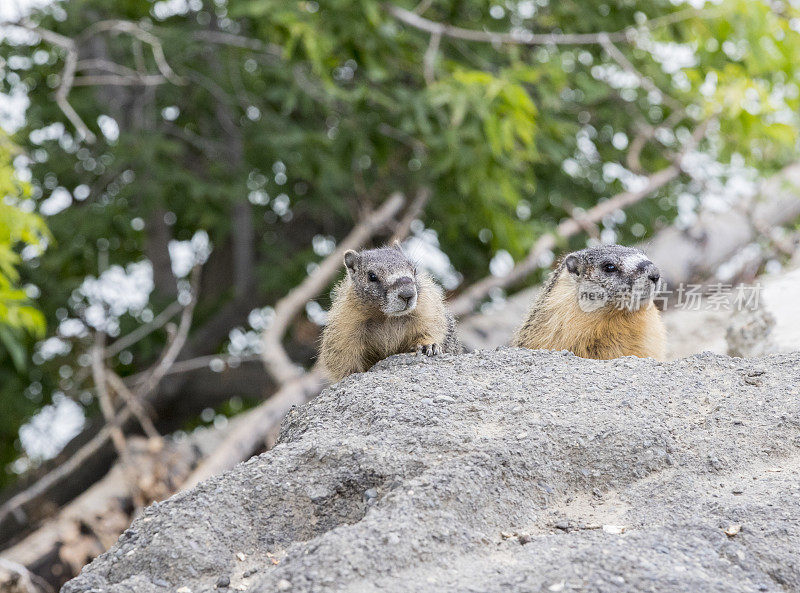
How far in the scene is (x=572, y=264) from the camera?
6.01 meters

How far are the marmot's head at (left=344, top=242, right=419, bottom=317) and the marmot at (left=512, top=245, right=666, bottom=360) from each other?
3.36 ft

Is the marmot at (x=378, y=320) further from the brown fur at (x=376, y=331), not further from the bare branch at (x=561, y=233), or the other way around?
the bare branch at (x=561, y=233)

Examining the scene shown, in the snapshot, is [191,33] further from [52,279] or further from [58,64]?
[52,279]

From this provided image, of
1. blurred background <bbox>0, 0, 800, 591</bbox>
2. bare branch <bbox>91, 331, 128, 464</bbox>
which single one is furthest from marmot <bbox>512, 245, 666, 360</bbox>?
bare branch <bbox>91, 331, 128, 464</bbox>

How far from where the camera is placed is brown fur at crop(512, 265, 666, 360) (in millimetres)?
5863

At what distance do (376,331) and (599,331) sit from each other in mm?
1436

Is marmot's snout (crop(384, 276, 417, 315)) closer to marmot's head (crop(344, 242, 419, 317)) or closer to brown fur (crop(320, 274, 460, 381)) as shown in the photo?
marmot's head (crop(344, 242, 419, 317))

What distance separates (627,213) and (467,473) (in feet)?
29.2

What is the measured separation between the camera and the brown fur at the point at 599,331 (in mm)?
5863

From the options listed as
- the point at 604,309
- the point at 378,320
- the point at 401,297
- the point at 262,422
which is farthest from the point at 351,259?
the point at 262,422

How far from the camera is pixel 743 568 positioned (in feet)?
9.57

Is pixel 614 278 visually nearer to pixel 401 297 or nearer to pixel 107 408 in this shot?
pixel 401 297

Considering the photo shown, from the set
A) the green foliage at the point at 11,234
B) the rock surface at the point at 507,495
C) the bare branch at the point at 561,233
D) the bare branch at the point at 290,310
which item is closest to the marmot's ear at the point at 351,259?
the rock surface at the point at 507,495

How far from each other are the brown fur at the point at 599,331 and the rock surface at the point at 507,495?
149 cm
